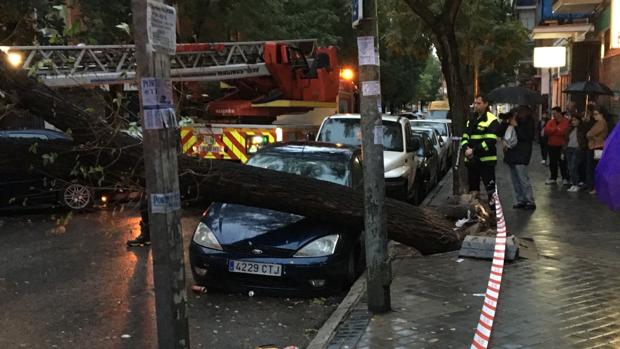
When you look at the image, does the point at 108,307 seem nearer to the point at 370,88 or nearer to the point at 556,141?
the point at 370,88

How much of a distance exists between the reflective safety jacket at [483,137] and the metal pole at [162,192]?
7.10 metres

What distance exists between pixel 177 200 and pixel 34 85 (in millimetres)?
2396

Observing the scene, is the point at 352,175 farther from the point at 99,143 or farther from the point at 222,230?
the point at 99,143

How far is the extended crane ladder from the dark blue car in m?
4.01

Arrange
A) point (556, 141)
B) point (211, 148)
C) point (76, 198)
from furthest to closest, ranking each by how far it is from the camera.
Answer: point (556, 141)
point (211, 148)
point (76, 198)

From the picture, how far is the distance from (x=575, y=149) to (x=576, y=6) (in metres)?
7.15

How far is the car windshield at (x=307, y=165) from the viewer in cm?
783

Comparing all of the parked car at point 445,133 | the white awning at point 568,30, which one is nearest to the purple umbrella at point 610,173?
the parked car at point 445,133

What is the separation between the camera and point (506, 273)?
658 cm

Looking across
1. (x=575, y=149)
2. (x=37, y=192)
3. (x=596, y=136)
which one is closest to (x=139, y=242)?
(x=37, y=192)

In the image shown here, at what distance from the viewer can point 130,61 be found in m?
11.5

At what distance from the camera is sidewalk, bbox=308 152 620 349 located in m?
4.82

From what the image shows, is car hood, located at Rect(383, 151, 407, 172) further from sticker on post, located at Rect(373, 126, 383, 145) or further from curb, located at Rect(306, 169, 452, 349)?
sticker on post, located at Rect(373, 126, 383, 145)

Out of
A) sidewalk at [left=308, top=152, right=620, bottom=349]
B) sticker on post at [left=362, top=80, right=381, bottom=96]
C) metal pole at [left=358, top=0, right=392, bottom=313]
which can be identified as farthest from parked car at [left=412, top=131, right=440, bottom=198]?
sticker on post at [left=362, top=80, right=381, bottom=96]
